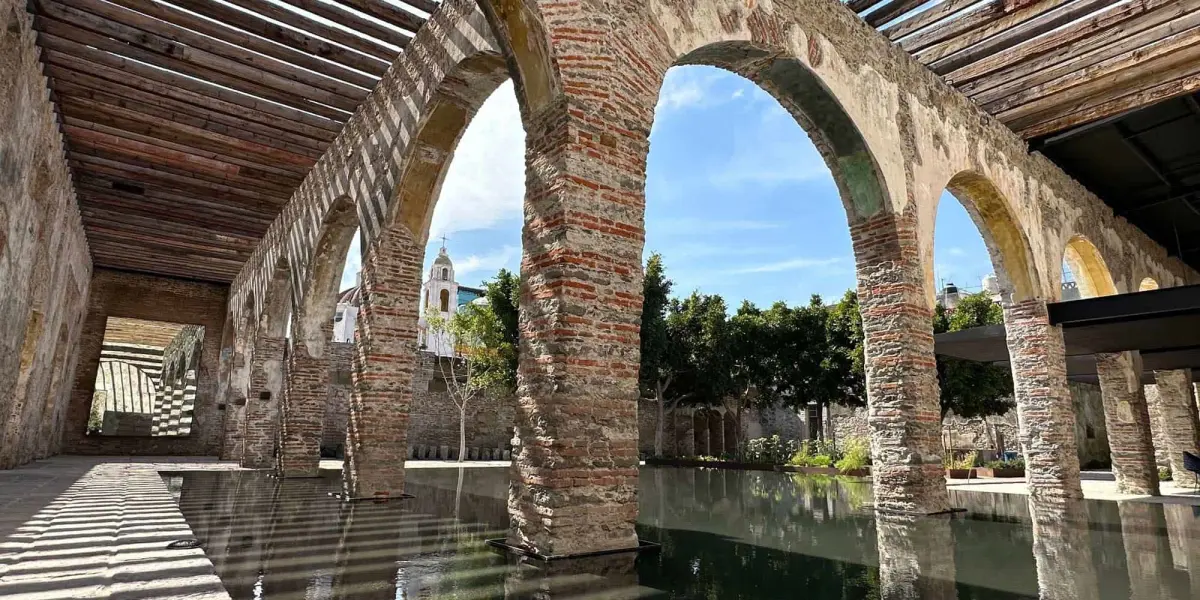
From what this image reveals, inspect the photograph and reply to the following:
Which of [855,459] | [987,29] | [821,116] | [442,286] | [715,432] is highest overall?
[442,286]

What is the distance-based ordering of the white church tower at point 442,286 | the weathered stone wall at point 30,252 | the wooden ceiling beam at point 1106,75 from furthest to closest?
the white church tower at point 442,286 < the wooden ceiling beam at point 1106,75 < the weathered stone wall at point 30,252

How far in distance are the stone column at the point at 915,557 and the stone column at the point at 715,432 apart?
18.5 meters

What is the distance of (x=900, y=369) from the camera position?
677cm

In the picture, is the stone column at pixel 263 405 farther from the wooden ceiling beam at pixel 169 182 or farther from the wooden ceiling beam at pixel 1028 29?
the wooden ceiling beam at pixel 1028 29

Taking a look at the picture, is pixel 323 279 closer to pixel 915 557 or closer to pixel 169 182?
pixel 169 182

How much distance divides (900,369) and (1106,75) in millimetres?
5210

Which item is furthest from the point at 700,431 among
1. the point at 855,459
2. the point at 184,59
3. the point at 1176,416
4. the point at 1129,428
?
the point at 184,59

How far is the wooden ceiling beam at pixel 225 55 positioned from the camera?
733 cm

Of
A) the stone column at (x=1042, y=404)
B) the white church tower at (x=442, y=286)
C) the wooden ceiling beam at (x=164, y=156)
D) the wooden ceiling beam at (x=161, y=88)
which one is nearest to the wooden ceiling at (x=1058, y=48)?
the stone column at (x=1042, y=404)

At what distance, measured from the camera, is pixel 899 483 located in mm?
6609

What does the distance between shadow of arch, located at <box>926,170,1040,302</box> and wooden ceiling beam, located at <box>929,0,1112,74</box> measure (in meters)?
1.75

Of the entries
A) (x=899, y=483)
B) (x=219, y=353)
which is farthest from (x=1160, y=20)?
(x=219, y=353)

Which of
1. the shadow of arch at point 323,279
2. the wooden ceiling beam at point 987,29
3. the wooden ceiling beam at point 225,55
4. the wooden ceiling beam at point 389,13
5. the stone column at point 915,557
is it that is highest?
the wooden ceiling beam at point 987,29

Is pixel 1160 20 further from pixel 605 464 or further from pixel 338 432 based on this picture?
pixel 338 432
